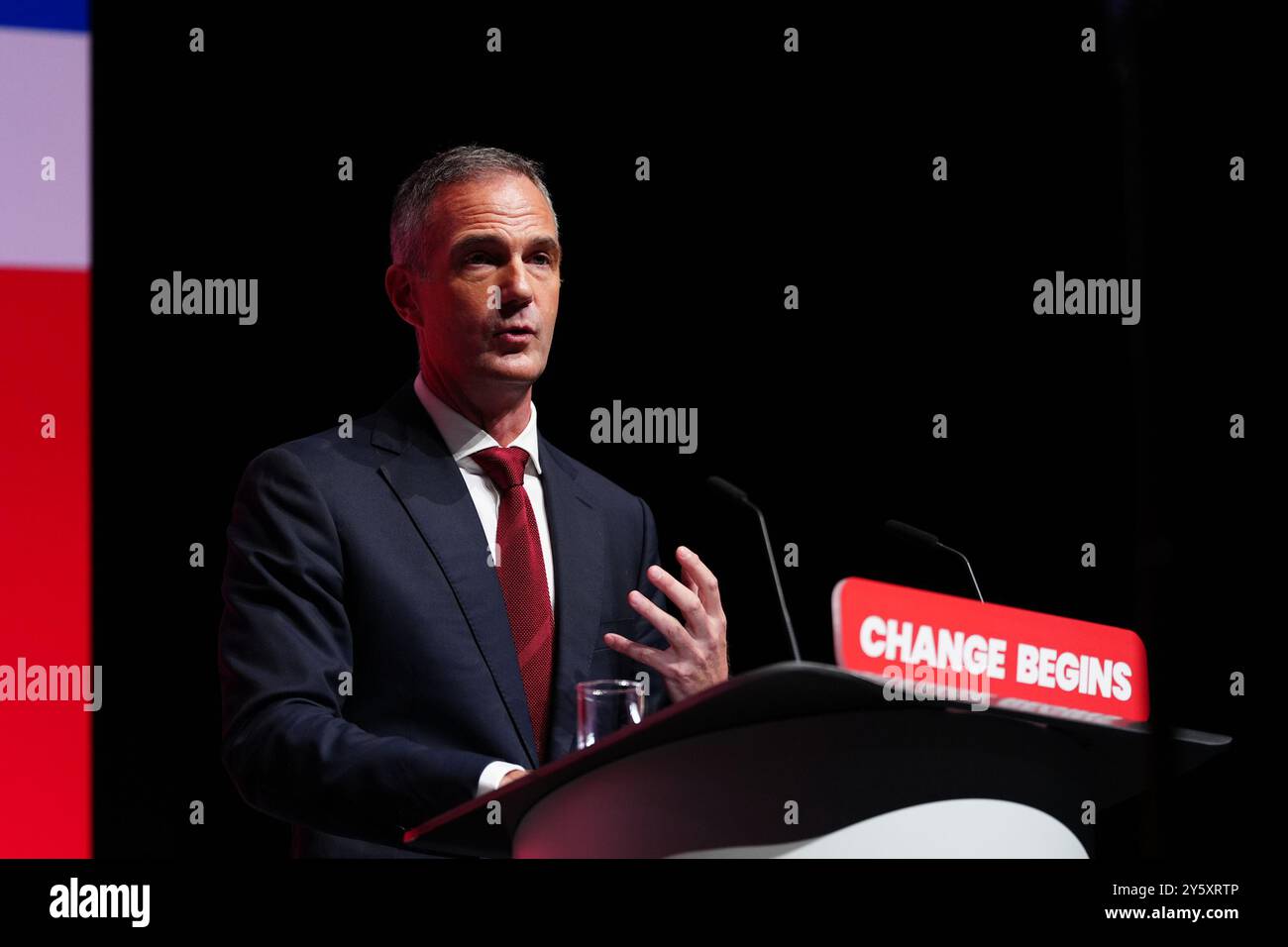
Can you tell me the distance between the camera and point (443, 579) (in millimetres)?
2346

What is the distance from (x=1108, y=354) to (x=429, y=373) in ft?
6.10

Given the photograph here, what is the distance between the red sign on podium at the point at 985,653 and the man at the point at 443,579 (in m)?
0.55

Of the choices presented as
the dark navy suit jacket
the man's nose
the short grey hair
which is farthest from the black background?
the dark navy suit jacket

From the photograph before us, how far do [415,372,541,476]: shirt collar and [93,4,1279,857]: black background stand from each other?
0.91 m

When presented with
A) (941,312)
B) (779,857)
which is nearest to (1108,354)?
(941,312)

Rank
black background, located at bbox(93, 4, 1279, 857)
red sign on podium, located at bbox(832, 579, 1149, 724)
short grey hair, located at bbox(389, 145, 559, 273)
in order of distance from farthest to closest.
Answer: black background, located at bbox(93, 4, 1279, 857) < short grey hair, located at bbox(389, 145, 559, 273) < red sign on podium, located at bbox(832, 579, 1149, 724)

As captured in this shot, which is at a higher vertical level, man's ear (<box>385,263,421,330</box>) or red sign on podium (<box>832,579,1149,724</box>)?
man's ear (<box>385,263,421,330</box>)

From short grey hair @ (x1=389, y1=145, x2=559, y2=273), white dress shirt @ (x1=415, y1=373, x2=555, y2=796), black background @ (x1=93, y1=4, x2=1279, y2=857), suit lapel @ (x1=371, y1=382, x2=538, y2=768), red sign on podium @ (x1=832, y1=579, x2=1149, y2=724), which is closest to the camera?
red sign on podium @ (x1=832, y1=579, x2=1149, y2=724)

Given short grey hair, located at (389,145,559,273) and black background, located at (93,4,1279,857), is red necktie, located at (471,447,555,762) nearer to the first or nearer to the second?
short grey hair, located at (389,145,559,273)

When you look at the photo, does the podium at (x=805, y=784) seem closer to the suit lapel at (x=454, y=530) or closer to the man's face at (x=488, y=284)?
the suit lapel at (x=454, y=530)

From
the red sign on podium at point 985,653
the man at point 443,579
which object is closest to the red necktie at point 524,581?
the man at point 443,579

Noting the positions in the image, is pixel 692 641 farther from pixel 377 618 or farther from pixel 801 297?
pixel 801 297

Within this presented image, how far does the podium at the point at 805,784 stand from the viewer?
147 centimetres

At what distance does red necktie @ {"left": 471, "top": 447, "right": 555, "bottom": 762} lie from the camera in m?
2.37
